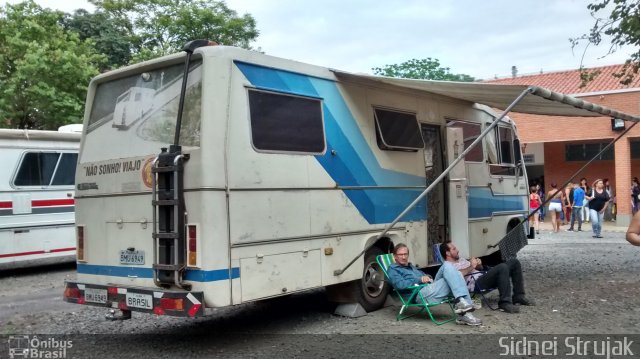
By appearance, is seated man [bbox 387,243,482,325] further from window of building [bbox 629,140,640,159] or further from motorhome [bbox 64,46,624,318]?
window of building [bbox 629,140,640,159]

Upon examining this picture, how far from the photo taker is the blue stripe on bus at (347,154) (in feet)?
20.6

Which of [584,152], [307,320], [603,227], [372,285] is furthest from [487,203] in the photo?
[584,152]

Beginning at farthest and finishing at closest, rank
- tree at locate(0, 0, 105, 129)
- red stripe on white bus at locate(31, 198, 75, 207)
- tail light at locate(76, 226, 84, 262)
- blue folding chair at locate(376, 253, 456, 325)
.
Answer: tree at locate(0, 0, 105, 129) → red stripe on white bus at locate(31, 198, 75, 207) → blue folding chair at locate(376, 253, 456, 325) → tail light at locate(76, 226, 84, 262)

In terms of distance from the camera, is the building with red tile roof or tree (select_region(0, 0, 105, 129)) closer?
tree (select_region(0, 0, 105, 129))

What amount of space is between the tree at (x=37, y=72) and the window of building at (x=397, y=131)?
41.5ft

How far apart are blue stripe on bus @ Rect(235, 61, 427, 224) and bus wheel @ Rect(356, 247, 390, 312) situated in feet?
1.54

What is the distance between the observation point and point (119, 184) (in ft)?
20.0

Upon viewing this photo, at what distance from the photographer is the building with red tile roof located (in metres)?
20.5

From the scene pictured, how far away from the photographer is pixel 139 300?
556 centimetres

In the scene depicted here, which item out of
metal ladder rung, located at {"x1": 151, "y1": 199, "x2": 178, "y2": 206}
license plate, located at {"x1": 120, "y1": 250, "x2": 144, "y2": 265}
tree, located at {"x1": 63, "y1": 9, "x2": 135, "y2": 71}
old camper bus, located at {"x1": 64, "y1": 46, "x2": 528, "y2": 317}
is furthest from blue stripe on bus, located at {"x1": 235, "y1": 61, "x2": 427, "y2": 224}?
tree, located at {"x1": 63, "y1": 9, "x2": 135, "y2": 71}

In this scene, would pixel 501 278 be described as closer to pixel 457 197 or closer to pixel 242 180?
pixel 457 197

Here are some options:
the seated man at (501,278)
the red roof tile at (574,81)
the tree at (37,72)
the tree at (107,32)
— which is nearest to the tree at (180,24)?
the tree at (107,32)

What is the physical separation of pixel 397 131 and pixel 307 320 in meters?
2.64

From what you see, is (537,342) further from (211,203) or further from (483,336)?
(211,203)
